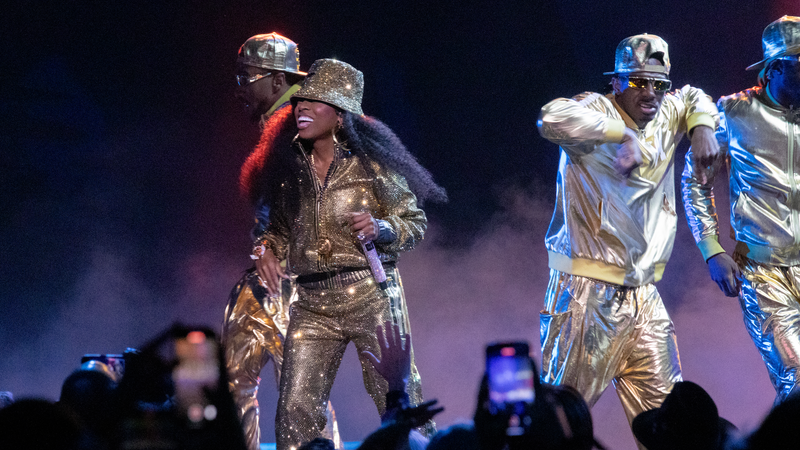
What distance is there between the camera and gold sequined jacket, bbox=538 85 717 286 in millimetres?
3658

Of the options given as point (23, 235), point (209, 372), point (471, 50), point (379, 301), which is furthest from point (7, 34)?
point (209, 372)

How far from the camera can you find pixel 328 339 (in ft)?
12.1

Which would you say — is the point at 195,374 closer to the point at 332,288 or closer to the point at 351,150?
the point at 332,288

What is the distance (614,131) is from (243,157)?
3.72 metres

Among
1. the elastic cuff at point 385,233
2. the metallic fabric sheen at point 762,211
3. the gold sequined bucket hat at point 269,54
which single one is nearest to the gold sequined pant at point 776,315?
the metallic fabric sheen at point 762,211

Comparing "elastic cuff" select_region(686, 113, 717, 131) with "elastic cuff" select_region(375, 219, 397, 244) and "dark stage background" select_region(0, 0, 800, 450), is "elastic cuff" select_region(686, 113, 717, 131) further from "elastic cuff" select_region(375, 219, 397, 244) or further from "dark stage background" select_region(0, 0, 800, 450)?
"dark stage background" select_region(0, 0, 800, 450)

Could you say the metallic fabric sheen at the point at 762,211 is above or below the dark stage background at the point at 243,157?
below

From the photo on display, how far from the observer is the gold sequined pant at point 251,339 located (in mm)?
4469

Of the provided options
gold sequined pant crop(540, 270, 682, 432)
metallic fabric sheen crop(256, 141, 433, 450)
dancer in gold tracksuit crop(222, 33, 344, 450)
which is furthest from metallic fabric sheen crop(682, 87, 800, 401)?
dancer in gold tracksuit crop(222, 33, 344, 450)

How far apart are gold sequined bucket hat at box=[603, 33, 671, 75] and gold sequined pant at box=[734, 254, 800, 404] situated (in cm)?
120

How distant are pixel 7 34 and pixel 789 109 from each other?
18.4ft

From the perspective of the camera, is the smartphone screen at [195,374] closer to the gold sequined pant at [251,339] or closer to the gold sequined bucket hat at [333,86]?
the gold sequined bucket hat at [333,86]

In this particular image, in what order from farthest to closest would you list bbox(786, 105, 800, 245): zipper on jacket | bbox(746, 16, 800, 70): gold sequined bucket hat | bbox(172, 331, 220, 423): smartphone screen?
bbox(786, 105, 800, 245): zipper on jacket → bbox(746, 16, 800, 70): gold sequined bucket hat → bbox(172, 331, 220, 423): smartphone screen

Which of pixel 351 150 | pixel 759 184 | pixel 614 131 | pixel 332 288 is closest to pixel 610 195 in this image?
pixel 614 131
